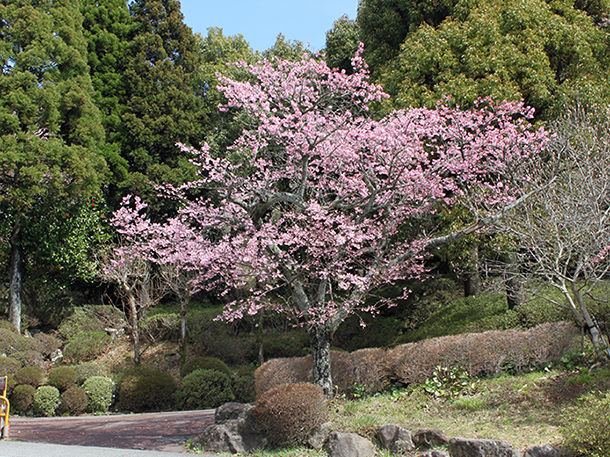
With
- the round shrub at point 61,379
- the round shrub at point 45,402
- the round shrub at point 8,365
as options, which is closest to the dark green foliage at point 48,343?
the round shrub at point 8,365

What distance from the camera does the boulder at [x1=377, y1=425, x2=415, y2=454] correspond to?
6.07 meters

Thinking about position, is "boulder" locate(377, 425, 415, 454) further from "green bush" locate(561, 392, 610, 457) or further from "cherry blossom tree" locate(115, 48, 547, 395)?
"cherry blossom tree" locate(115, 48, 547, 395)

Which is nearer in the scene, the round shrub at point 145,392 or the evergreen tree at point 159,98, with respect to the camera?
the round shrub at point 145,392

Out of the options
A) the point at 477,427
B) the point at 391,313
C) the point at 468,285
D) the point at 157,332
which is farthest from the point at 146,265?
the point at 477,427

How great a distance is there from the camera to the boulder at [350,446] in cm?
611

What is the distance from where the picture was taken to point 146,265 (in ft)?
48.5

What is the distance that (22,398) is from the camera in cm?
1135

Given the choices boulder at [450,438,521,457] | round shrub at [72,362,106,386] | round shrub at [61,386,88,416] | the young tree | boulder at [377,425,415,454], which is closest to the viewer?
boulder at [450,438,521,457]

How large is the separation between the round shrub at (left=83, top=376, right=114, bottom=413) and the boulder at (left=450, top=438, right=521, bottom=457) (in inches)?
359

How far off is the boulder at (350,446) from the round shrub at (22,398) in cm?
856

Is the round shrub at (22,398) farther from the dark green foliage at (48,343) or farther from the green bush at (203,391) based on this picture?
the green bush at (203,391)

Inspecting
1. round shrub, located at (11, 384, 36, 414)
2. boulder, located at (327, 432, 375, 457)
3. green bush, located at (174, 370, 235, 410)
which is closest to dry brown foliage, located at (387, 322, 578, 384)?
boulder, located at (327, 432, 375, 457)

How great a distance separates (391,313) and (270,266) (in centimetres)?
811

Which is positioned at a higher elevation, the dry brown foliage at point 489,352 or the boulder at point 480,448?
the dry brown foliage at point 489,352
